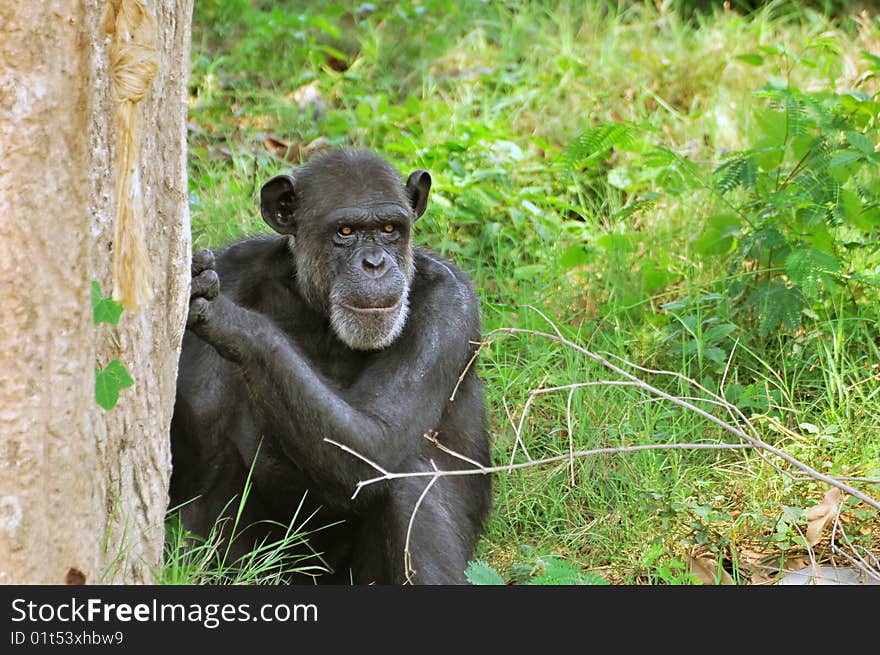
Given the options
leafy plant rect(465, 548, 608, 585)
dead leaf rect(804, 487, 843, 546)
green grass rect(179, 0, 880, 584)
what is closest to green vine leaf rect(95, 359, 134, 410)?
leafy plant rect(465, 548, 608, 585)

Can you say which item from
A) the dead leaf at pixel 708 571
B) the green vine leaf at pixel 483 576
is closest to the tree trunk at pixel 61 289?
the green vine leaf at pixel 483 576

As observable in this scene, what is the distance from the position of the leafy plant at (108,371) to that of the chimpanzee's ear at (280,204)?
5.99 feet

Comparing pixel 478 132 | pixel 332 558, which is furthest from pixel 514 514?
pixel 478 132

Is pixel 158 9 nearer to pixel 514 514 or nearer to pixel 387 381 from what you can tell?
pixel 387 381

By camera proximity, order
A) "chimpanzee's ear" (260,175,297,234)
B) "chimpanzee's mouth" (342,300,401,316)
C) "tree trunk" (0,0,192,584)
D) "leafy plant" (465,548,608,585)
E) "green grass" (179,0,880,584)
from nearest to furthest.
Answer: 1. "tree trunk" (0,0,192,584)
2. "leafy plant" (465,548,608,585)
3. "chimpanzee's mouth" (342,300,401,316)
4. "chimpanzee's ear" (260,175,297,234)
5. "green grass" (179,0,880,584)

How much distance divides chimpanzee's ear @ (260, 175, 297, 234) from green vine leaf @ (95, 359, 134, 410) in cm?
185

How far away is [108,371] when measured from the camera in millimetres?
3156

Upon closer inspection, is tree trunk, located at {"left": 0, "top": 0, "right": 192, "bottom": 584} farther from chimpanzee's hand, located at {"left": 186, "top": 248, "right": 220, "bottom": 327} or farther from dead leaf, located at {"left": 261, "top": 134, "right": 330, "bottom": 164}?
dead leaf, located at {"left": 261, "top": 134, "right": 330, "bottom": 164}

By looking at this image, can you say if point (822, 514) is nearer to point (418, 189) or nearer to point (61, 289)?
point (418, 189)

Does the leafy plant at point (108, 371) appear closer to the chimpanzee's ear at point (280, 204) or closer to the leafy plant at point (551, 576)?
the leafy plant at point (551, 576)

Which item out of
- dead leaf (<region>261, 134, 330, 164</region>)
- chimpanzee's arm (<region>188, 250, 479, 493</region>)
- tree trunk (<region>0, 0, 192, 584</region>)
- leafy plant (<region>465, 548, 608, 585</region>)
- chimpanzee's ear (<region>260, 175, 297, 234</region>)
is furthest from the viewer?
dead leaf (<region>261, 134, 330, 164</region>)

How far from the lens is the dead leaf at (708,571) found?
4.53 metres

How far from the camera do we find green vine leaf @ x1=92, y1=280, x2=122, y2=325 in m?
3.06

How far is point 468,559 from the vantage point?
4.88 m
